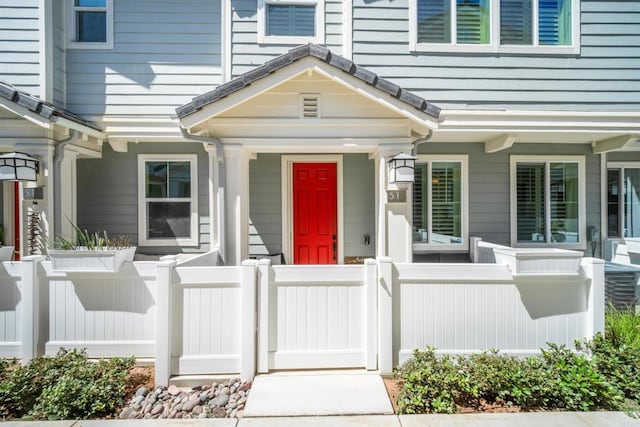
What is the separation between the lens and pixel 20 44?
5023mm

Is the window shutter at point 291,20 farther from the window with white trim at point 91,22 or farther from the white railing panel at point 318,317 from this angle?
the white railing panel at point 318,317

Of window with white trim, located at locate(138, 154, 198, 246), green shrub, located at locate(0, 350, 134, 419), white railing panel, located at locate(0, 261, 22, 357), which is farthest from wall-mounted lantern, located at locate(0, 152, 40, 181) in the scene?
green shrub, located at locate(0, 350, 134, 419)

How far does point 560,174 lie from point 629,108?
1.30 m

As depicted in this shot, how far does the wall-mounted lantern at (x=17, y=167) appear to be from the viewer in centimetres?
409

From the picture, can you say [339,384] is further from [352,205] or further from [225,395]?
[352,205]

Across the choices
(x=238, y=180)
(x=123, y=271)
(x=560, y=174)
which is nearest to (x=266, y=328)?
(x=123, y=271)

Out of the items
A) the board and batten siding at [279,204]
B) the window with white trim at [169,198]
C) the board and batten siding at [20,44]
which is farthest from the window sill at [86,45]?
the board and batten siding at [279,204]

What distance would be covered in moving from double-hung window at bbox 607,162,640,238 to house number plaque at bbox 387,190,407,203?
161 inches

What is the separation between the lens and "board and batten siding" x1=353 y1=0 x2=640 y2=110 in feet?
17.3

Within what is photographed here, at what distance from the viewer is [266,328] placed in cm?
340

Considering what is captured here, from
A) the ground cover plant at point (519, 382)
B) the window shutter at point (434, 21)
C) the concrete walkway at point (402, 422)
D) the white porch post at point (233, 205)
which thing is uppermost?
the window shutter at point (434, 21)

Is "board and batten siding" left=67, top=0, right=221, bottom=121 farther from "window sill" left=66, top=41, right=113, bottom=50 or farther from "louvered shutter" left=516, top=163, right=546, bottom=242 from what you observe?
"louvered shutter" left=516, top=163, right=546, bottom=242

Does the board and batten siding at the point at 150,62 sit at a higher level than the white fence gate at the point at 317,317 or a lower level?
higher

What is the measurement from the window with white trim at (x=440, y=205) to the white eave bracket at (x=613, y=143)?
2.16m
